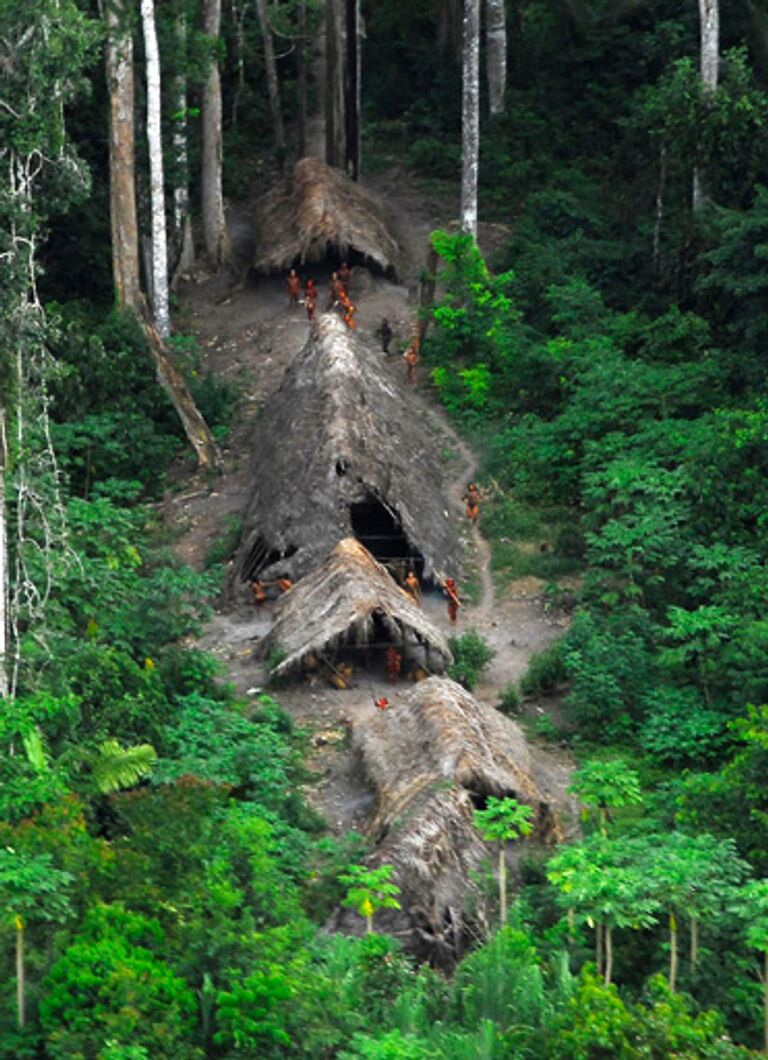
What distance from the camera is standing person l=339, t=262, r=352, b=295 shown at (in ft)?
103

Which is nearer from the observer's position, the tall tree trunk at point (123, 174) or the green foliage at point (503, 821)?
the green foliage at point (503, 821)

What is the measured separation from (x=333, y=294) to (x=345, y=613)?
35.9ft

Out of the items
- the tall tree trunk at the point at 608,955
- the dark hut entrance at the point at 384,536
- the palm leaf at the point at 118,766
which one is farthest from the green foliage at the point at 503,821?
the dark hut entrance at the point at 384,536

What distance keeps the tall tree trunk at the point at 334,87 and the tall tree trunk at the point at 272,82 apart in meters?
2.53

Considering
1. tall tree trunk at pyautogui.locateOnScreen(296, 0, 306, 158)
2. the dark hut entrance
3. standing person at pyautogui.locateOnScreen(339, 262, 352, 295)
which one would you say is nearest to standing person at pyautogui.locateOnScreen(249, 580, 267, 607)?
the dark hut entrance

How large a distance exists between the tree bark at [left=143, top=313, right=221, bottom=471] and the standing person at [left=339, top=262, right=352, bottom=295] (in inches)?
158

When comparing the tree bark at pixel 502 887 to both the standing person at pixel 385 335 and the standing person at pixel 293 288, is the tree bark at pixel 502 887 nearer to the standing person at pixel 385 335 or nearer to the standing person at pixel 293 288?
the standing person at pixel 385 335

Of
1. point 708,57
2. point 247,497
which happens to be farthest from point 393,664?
point 708,57

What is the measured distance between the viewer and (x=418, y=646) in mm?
21578

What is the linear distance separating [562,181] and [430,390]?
7.00 metres

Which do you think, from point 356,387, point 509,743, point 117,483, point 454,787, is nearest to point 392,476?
point 356,387

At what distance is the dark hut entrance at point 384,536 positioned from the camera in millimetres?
23672

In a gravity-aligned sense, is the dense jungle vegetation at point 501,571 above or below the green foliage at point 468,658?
above

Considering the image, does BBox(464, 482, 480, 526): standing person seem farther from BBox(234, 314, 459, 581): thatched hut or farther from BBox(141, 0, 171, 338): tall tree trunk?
BBox(141, 0, 171, 338): tall tree trunk
